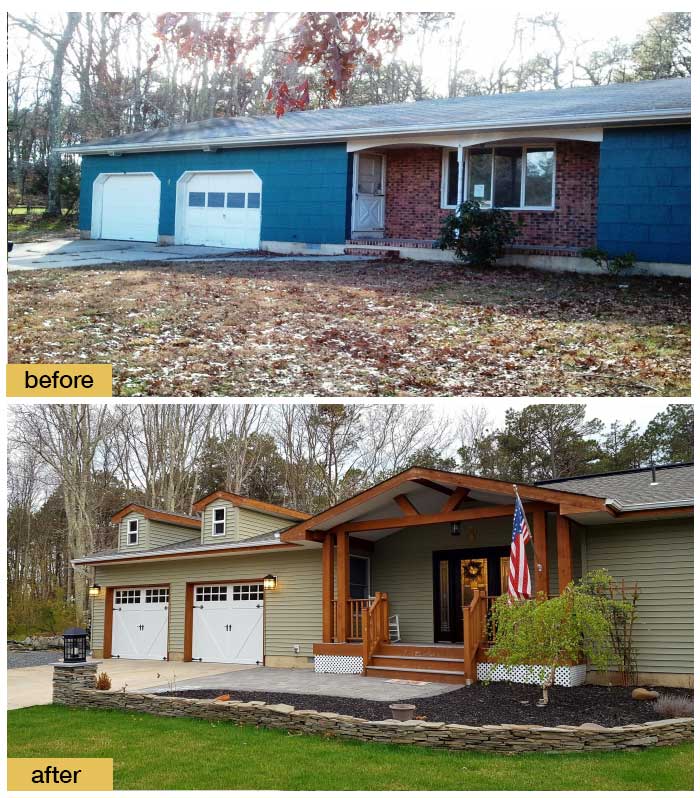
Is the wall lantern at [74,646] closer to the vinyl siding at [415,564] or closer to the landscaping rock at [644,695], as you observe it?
the vinyl siding at [415,564]

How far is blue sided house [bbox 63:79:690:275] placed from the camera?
43.9ft

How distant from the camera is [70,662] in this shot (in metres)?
9.97

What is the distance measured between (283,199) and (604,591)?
35.4 ft

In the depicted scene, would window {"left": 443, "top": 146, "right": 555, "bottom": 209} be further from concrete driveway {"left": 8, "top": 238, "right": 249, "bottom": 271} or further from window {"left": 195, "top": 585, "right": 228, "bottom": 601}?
window {"left": 195, "top": 585, "right": 228, "bottom": 601}

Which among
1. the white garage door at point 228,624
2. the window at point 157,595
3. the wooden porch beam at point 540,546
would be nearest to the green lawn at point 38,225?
the window at point 157,595

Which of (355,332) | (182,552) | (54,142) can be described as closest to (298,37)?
(355,332)

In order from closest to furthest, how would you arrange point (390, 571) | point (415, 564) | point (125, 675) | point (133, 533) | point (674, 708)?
point (674, 708) → point (125, 675) → point (415, 564) → point (390, 571) → point (133, 533)

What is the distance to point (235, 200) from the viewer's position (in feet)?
57.5

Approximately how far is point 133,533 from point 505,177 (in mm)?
10109

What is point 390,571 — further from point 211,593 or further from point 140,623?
point 140,623

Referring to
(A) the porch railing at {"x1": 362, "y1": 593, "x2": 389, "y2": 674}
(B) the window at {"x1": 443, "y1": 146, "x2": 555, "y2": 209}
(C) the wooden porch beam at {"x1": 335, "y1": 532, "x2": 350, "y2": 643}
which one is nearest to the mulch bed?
(A) the porch railing at {"x1": 362, "y1": 593, "x2": 389, "y2": 674}

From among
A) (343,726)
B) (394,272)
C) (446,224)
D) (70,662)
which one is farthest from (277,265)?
(343,726)

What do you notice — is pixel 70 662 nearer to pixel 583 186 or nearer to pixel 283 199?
pixel 283 199

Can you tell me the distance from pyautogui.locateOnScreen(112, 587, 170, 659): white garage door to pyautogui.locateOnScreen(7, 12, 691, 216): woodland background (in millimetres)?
9708
